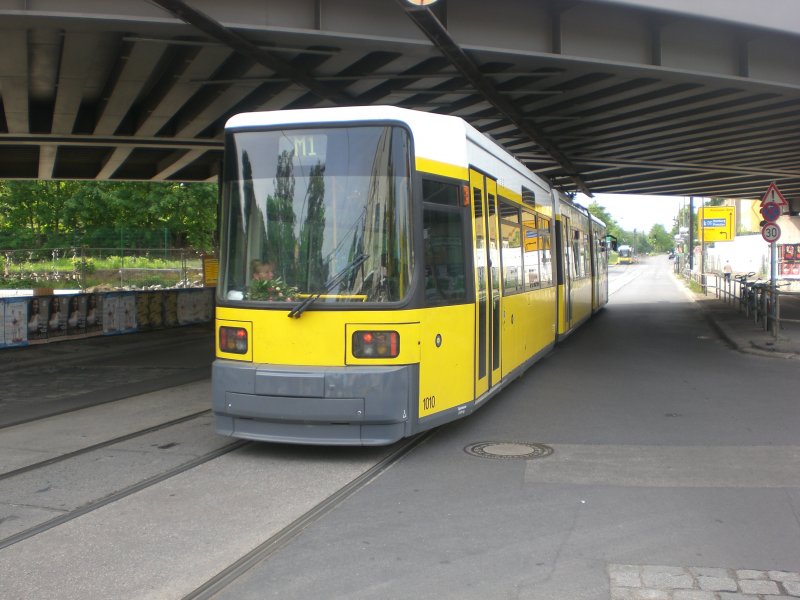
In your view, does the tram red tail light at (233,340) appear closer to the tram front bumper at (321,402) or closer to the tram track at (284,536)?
the tram front bumper at (321,402)

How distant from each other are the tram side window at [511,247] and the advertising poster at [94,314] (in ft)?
43.5

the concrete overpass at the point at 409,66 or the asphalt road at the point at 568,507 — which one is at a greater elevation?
the concrete overpass at the point at 409,66

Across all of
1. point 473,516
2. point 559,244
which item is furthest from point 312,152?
point 559,244

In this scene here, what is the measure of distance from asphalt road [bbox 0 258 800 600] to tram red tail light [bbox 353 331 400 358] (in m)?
1.02

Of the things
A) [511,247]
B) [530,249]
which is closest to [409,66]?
[530,249]

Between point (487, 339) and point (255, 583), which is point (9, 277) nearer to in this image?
point (487, 339)

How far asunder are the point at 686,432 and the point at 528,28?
7055 millimetres

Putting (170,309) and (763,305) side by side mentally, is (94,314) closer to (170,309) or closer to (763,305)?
(170,309)

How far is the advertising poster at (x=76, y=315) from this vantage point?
1912cm

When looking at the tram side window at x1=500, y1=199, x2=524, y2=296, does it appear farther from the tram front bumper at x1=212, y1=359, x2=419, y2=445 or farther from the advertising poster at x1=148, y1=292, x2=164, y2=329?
the advertising poster at x1=148, y1=292, x2=164, y2=329

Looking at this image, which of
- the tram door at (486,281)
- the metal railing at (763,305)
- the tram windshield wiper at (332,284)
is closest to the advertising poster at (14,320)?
the tram door at (486,281)

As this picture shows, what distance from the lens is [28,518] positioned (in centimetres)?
557

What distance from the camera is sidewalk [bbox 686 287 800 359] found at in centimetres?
1577

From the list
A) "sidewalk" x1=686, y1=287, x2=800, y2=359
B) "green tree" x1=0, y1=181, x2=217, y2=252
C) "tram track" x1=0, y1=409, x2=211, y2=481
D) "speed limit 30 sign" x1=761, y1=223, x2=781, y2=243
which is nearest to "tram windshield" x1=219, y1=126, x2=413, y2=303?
"tram track" x1=0, y1=409, x2=211, y2=481
